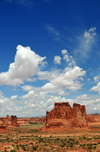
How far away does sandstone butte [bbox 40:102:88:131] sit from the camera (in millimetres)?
48375

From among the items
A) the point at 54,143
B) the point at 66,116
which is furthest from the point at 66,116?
the point at 54,143

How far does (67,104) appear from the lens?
50125mm

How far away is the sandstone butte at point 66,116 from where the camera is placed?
48.4m

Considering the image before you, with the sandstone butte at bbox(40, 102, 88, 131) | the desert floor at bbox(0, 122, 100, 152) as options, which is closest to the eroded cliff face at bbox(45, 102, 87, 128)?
the sandstone butte at bbox(40, 102, 88, 131)

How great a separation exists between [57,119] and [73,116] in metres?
5.46

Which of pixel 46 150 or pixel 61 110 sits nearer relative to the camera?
pixel 46 150

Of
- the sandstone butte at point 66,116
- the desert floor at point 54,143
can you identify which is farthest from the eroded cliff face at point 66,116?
the desert floor at point 54,143

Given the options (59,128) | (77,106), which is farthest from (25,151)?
(77,106)

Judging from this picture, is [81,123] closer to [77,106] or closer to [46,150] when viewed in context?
[77,106]

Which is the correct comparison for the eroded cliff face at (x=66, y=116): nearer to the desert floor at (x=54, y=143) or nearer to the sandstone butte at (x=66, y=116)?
the sandstone butte at (x=66, y=116)

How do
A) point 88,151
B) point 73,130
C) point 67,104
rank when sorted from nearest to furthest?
point 88,151 < point 73,130 < point 67,104

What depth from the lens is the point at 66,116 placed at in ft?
161

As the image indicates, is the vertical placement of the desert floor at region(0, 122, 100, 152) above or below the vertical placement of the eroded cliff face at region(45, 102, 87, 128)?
below

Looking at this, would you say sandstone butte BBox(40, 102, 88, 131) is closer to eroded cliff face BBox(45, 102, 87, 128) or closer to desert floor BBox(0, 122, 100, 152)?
eroded cliff face BBox(45, 102, 87, 128)
